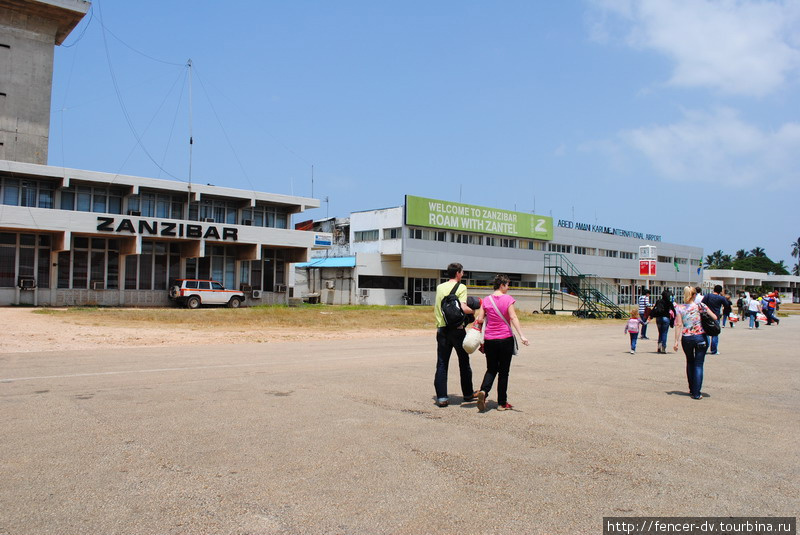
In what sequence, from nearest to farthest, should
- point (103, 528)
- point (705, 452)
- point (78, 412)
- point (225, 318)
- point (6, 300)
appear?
point (103, 528) → point (705, 452) → point (78, 412) → point (225, 318) → point (6, 300)

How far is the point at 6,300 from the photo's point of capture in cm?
3189

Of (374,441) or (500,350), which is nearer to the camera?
(374,441)

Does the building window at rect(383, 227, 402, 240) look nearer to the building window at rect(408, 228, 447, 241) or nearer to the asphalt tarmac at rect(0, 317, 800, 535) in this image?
the building window at rect(408, 228, 447, 241)

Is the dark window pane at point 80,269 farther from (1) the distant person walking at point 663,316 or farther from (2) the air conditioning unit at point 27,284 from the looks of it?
(1) the distant person walking at point 663,316

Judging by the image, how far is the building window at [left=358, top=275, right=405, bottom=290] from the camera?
50.1 m

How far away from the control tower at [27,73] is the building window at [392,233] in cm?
2538

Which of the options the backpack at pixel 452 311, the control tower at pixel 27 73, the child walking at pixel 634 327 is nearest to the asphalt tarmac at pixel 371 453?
the backpack at pixel 452 311

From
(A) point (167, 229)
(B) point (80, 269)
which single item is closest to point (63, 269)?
(B) point (80, 269)

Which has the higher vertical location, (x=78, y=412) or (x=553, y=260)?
(x=553, y=260)

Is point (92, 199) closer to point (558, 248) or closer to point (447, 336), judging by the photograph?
point (447, 336)

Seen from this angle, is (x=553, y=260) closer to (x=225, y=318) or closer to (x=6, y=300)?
(x=225, y=318)

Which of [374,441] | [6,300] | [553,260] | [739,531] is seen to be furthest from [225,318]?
[553,260]

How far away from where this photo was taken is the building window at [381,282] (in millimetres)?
50128

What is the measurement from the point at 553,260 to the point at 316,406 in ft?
186
